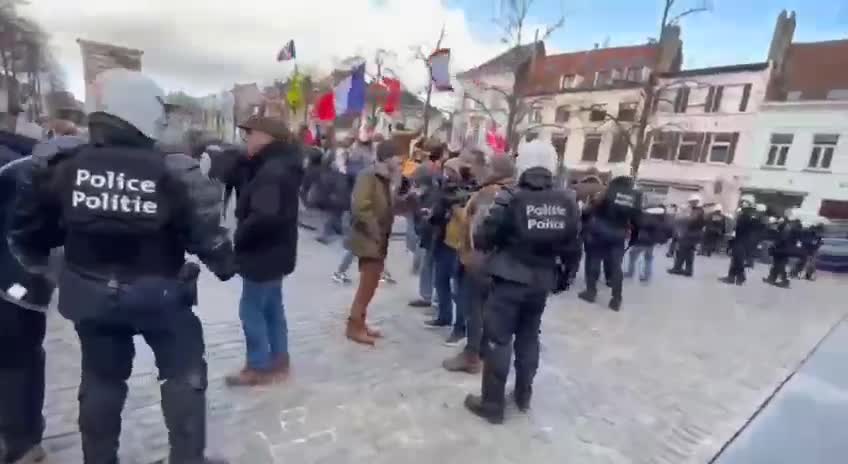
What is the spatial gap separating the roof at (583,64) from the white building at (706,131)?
3284mm

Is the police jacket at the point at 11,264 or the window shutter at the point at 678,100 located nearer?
the police jacket at the point at 11,264

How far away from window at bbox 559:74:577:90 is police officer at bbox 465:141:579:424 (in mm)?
30838

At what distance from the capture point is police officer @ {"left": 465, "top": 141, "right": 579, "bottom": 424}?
3.07m

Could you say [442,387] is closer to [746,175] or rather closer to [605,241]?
[605,241]

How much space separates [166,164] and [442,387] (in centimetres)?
257

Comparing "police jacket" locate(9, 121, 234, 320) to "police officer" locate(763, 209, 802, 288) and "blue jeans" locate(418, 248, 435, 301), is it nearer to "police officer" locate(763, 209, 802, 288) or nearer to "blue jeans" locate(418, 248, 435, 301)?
"blue jeans" locate(418, 248, 435, 301)

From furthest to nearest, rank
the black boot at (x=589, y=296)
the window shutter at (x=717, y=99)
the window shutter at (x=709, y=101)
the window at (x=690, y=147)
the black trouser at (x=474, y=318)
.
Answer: the window at (x=690, y=147), the window shutter at (x=709, y=101), the window shutter at (x=717, y=99), the black boot at (x=589, y=296), the black trouser at (x=474, y=318)

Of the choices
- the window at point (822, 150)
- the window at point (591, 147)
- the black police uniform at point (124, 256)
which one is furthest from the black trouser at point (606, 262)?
the window at point (591, 147)

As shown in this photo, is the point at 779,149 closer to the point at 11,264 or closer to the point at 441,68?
the point at 441,68

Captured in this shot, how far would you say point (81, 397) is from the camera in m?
2.09

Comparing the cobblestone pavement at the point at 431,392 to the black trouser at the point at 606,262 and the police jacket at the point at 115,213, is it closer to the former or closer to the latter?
the black trouser at the point at 606,262

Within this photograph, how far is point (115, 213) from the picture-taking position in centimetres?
184

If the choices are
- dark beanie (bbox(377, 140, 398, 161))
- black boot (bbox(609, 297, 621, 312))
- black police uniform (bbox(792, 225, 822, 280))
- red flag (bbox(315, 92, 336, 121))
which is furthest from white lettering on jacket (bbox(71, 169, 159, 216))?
black police uniform (bbox(792, 225, 822, 280))

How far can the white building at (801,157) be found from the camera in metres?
22.8
